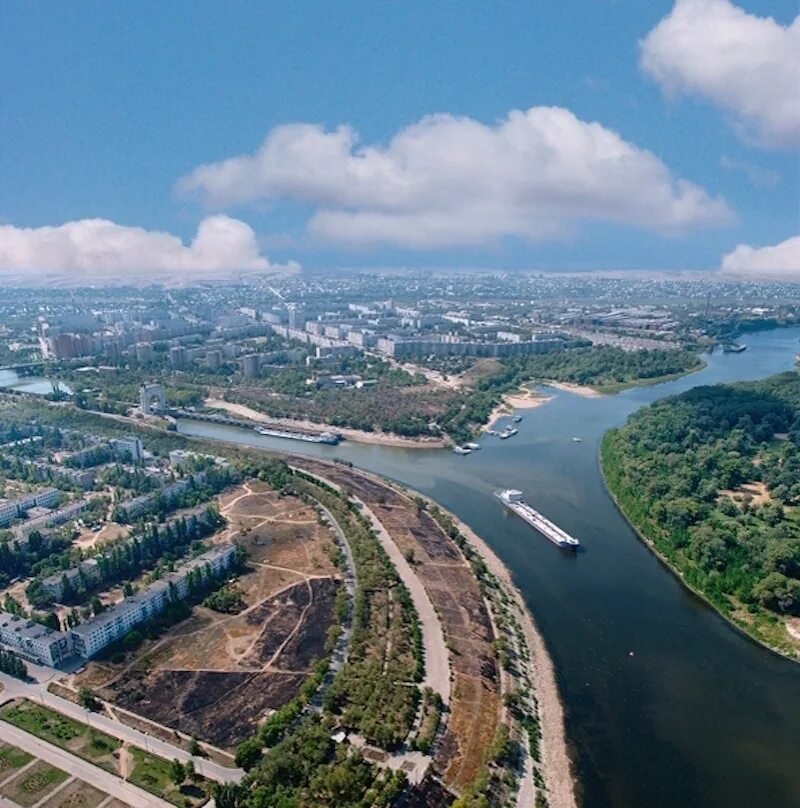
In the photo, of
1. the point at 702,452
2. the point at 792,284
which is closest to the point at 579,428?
the point at 702,452

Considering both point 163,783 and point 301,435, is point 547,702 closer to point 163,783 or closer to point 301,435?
point 163,783

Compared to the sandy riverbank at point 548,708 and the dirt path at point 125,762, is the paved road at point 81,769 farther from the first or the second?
the sandy riverbank at point 548,708

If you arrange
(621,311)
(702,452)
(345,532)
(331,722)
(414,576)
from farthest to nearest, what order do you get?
1. (621,311)
2. (702,452)
3. (345,532)
4. (414,576)
5. (331,722)

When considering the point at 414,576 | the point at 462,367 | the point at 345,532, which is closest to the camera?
the point at 414,576

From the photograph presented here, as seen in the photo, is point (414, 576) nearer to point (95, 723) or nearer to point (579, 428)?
point (95, 723)

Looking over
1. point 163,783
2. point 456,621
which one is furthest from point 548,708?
point 163,783

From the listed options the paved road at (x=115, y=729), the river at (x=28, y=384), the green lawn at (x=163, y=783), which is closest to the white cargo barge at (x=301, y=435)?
the river at (x=28, y=384)

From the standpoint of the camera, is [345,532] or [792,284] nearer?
[345,532]
